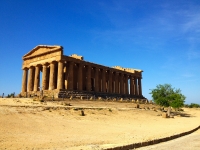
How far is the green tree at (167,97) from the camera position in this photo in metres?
47.8

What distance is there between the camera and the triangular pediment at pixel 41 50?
50456 mm

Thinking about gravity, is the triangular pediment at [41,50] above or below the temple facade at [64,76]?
above

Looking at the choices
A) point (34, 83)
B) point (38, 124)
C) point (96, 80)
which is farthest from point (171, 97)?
point (38, 124)

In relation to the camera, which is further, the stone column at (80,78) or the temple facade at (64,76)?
the stone column at (80,78)

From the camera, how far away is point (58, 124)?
18.9m

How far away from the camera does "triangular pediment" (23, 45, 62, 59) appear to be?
166 ft

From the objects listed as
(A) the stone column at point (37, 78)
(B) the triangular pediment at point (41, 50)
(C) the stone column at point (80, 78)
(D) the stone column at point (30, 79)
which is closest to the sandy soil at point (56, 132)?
(C) the stone column at point (80, 78)

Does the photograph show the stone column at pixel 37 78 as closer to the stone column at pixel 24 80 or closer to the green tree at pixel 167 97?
the stone column at pixel 24 80

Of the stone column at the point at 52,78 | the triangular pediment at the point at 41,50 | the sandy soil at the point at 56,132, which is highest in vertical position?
the triangular pediment at the point at 41,50

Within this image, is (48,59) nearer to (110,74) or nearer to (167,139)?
(110,74)

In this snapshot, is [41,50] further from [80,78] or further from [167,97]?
[167,97]

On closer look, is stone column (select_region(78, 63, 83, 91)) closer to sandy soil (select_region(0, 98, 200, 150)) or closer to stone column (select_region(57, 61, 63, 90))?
stone column (select_region(57, 61, 63, 90))

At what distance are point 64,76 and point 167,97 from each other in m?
25.6

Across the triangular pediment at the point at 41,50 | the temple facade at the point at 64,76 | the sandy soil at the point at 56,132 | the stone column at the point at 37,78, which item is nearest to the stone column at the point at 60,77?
Answer: the temple facade at the point at 64,76
